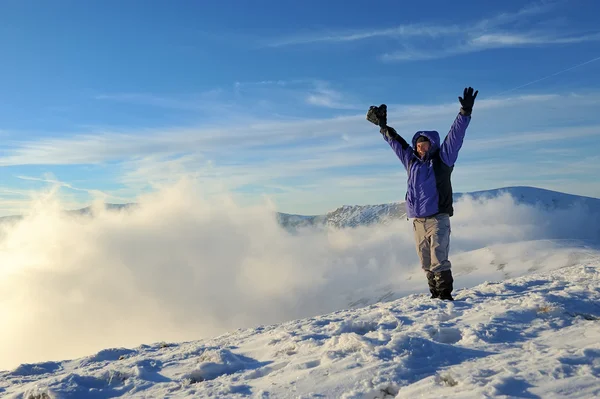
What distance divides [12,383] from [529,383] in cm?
702

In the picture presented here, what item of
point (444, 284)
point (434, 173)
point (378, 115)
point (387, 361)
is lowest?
point (444, 284)

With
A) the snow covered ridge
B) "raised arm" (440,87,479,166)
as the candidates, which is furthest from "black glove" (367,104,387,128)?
the snow covered ridge

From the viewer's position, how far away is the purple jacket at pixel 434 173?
31.1ft

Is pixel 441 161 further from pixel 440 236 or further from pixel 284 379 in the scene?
pixel 284 379

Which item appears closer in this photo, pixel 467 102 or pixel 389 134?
pixel 467 102

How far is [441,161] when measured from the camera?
9805 mm

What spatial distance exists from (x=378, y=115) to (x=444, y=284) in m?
4.29

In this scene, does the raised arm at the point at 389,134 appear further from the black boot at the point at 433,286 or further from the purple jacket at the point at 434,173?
the black boot at the point at 433,286

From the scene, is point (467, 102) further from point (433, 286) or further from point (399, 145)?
point (433, 286)

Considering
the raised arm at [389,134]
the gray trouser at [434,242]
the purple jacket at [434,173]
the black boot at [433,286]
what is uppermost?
the raised arm at [389,134]

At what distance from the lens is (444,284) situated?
9609 mm

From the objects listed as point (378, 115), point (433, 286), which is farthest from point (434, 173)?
point (433, 286)

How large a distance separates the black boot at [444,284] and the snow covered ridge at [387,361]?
41.0 inches

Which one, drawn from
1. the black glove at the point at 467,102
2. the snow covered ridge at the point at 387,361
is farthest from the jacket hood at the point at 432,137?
the snow covered ridge at the point at 387,361
